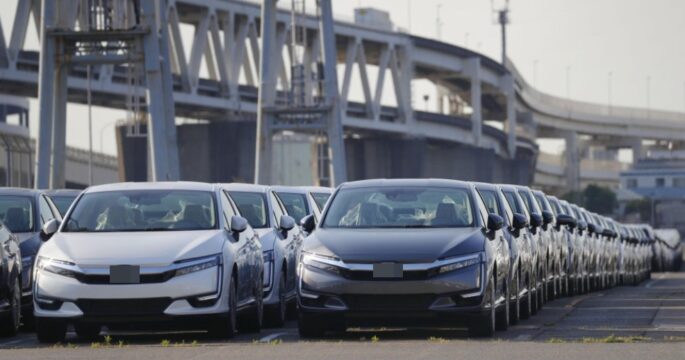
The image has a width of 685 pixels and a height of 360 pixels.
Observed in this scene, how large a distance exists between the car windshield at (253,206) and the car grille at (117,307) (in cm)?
493

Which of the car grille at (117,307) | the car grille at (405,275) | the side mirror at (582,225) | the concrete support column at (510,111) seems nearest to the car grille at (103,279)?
the car grille at (117,307)

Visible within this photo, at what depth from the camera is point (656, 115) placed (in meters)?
186

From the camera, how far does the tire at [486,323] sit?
Answer: 17.0 m

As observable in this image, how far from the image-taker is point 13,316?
18.3 metres

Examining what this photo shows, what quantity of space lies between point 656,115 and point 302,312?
17283 cm

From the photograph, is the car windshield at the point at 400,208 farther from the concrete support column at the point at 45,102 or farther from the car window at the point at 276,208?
the concrete support column at the point at 45,102

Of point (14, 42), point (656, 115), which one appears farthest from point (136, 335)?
point (656, 115)

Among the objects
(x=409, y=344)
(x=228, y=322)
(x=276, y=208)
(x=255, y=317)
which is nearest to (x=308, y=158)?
(x=276, y=208)

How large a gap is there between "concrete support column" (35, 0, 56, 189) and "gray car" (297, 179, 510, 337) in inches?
1218

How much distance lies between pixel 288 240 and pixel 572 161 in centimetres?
15290

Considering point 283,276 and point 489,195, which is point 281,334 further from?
point 489,195

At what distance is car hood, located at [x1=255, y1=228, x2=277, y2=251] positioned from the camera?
20483 mm

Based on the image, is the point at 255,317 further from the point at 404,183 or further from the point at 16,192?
the point at 16,192

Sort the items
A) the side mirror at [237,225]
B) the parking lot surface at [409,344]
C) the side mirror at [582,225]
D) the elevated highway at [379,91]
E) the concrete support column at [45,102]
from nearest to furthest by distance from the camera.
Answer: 1. the parking lot surface at [409,344]
2. the side mirror at [237,225]
3. the side mirror at [582,225]
4. the concrete support column at [45,102]
5. the elevated highway at [379,91]
